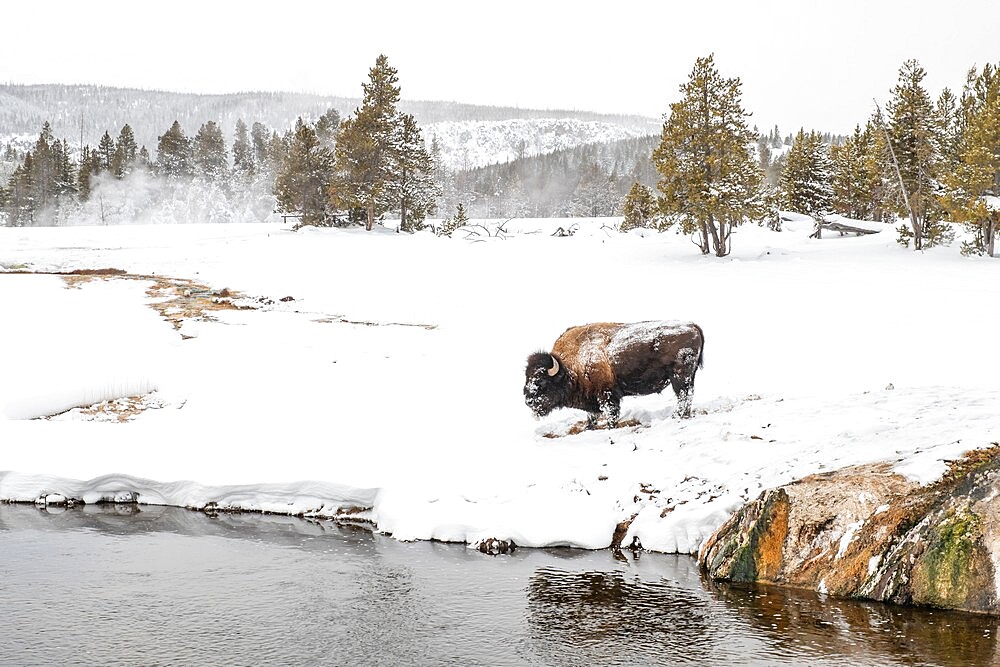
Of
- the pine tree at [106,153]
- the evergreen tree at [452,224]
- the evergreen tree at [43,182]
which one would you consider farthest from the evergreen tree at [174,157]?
the evergreen tree at [452,224]

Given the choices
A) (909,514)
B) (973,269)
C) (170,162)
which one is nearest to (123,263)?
(909,514)

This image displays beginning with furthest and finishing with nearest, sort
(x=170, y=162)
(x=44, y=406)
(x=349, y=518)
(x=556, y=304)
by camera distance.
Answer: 1. (x=170, y=162)
2. (x=556, y=304)
3. (x=44, y=406)
4. (x=349, y=518)

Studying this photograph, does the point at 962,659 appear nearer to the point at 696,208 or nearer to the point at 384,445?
the point at 384,445

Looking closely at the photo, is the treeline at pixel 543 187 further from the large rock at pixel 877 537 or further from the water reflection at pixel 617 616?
the water reflection at pixel 617 616

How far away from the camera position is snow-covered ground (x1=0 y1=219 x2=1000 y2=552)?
977 centimetres

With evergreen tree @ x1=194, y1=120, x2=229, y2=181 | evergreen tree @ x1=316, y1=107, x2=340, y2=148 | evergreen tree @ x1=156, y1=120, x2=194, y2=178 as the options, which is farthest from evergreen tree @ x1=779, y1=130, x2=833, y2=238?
evergreen tree @ x1=156, y1=120, x2=194, y2=178

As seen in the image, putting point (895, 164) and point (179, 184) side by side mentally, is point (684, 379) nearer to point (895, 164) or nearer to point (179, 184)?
point (895, 164)

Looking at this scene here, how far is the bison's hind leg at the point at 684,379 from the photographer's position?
11.8 m

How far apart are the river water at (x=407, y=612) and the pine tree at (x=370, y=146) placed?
34.3 meters

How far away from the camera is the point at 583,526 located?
946 cm

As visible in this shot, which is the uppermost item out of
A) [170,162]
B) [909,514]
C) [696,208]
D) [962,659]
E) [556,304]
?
[170,162]

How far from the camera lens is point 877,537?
297 inches

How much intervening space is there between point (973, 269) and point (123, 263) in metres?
31.3

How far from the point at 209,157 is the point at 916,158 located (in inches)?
3021
